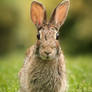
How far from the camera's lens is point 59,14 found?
28.0 ft

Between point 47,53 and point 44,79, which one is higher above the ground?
point 47,53

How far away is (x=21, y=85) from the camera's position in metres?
8.49

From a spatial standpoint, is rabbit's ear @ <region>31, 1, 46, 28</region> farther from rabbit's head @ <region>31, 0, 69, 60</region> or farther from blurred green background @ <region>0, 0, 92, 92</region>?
blurred green background @ <region>0, 0, 92, 92</region>

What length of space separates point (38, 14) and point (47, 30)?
0.72 m

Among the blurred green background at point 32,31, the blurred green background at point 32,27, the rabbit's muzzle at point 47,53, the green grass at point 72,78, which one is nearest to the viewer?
the rabbit's muzzle at point 47,53

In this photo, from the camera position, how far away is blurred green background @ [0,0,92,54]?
2231 cm

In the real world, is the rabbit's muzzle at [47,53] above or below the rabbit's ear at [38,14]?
below

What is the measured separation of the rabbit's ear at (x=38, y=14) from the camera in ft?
27.0

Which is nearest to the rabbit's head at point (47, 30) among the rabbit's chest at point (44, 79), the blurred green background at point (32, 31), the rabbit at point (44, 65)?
the rabbit at point (44, 65)

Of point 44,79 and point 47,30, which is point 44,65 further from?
point 47,30

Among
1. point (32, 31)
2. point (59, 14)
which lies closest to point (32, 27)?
point (32, 31)

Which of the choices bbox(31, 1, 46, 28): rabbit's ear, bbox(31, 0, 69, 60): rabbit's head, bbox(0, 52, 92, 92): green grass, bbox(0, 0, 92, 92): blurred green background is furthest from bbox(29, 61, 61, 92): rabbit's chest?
bbox(0, 0, 92, 92): blurred green background

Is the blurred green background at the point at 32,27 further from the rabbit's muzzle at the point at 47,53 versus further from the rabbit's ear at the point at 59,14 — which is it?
the rabbit's muzzle at the point at 47,53

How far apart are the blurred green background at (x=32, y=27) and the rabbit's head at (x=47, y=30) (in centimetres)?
1333
